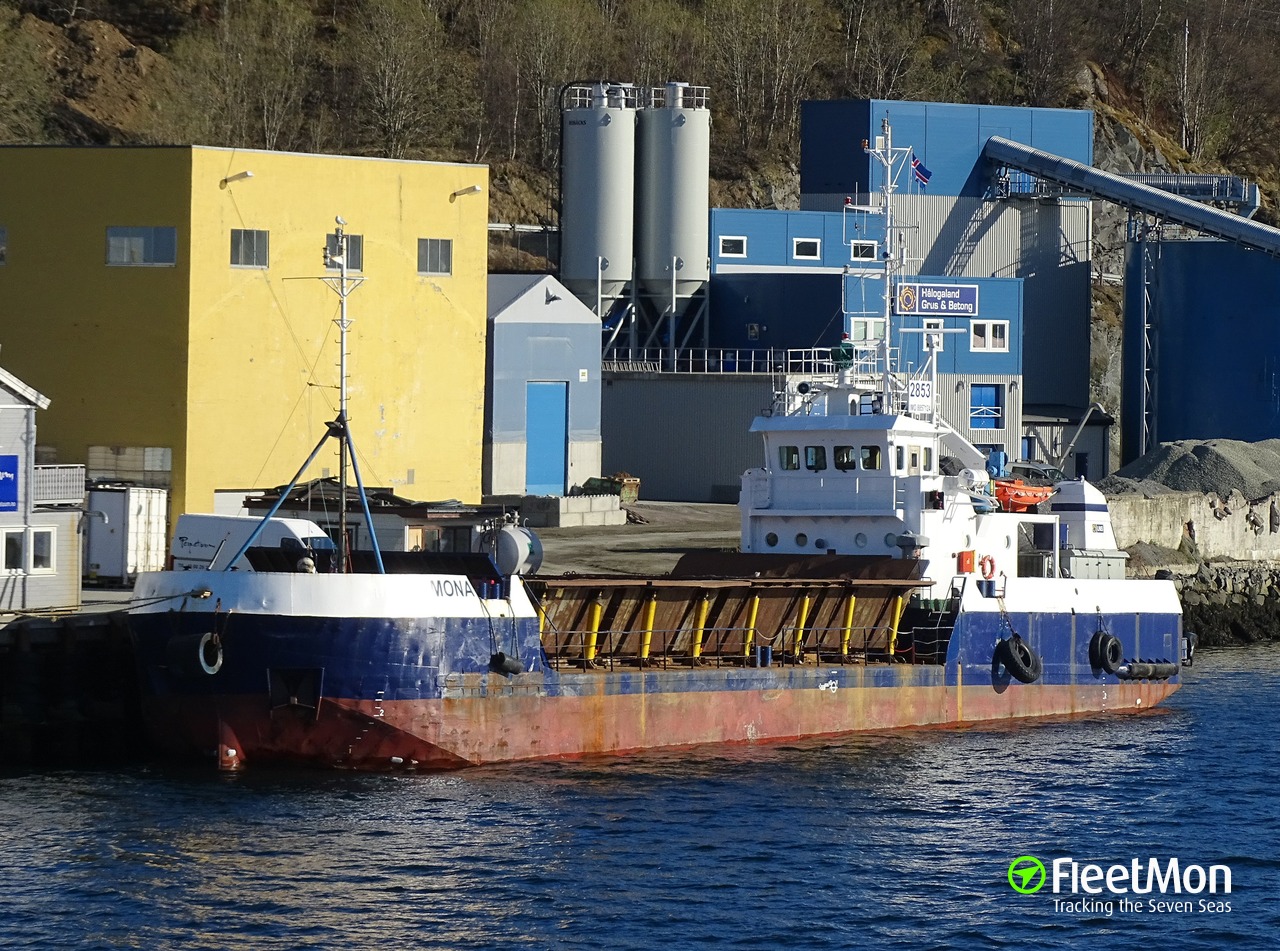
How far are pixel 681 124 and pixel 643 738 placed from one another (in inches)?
1613

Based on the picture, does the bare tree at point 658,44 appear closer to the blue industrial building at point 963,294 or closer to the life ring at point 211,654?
the blue industrial building at point 963,294

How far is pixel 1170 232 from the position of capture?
73750 millimetres

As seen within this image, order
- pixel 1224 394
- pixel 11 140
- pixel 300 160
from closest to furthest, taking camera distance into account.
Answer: pixel 300 160, pixel 1224 394, pixel 11 140

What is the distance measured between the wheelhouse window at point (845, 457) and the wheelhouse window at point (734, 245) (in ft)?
114

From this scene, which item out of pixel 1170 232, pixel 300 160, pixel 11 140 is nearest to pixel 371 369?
pixel 300 160

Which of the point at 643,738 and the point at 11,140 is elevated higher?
the point at 11,140

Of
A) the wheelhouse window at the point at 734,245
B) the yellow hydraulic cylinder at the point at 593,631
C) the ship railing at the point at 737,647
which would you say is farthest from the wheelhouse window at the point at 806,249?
the yellow hydraulic cylinder at the point at 593,631

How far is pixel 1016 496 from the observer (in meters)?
40.0

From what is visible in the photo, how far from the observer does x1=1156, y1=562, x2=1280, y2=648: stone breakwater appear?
51656 millimetres

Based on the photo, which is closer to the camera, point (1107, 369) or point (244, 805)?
point (244, 805)

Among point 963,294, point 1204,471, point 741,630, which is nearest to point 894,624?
point 741,630

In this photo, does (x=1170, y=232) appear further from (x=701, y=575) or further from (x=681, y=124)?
(x=701, y=575)

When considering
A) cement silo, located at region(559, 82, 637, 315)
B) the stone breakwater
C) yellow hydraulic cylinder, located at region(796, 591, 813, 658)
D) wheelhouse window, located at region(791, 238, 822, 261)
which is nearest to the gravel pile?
the stone breakwater

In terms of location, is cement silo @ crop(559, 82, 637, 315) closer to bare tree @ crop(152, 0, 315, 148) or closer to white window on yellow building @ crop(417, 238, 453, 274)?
bare tree @ crop(152, 0, 315, 148)
